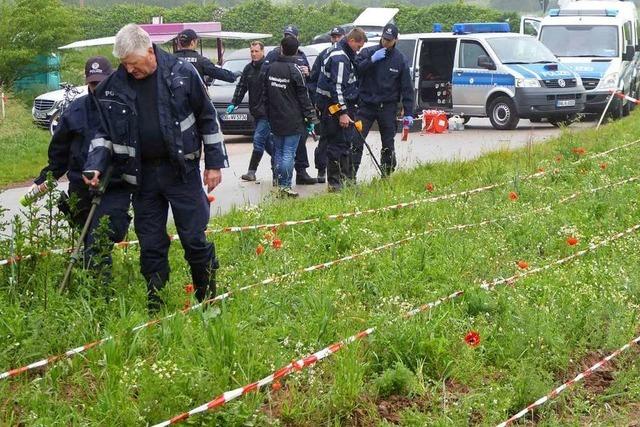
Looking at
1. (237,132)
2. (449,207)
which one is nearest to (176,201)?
(449,207)

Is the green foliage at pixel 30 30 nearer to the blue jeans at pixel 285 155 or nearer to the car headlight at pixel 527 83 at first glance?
the car headlight at pixel 527 83

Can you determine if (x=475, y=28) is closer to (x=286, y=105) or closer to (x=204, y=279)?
(x=286, y=105)

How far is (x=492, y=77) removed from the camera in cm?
2112

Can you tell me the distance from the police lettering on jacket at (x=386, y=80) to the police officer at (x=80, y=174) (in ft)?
18.3

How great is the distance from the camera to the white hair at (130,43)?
5.98 meters

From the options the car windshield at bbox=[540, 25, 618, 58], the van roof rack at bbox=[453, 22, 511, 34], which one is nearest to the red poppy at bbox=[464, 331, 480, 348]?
the van roof rack at bbox=[453, 22, 511, 34]

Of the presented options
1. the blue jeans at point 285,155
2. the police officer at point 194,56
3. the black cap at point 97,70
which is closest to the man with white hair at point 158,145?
the black cap at point 97,70

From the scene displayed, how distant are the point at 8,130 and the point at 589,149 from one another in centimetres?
1067

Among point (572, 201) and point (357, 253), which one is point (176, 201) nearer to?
point (357, 253)

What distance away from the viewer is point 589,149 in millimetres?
14469

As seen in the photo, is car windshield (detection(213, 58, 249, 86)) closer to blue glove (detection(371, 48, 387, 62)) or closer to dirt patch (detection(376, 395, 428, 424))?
blue glove (detection(371, 48, 387, 62))

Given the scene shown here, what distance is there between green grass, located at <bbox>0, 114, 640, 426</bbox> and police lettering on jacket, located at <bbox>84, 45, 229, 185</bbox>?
0.58 m

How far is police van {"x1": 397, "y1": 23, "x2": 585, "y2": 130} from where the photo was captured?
823 inches

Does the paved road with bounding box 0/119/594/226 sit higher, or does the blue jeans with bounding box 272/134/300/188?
the blue jeans with bounding box 272/134/300/188
